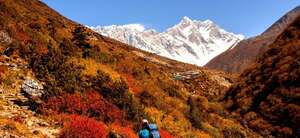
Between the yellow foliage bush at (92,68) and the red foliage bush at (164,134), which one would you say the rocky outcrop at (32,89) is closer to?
the yellow foliage bush at (92,68)

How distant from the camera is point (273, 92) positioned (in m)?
34.8

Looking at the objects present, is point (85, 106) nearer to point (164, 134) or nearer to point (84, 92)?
point (84, 92)

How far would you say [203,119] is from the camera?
27234 millimetres

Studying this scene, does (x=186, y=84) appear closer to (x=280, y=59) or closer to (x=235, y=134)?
(x=280, y=59)

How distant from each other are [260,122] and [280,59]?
9.79m

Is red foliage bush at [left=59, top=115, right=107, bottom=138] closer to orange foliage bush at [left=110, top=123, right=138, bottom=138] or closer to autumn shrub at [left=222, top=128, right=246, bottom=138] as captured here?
orange foliage bush at [left=110, top=123, right=138, bottom=138]

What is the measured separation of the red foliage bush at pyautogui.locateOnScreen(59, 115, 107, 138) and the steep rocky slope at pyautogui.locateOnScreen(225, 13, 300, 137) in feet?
54.6

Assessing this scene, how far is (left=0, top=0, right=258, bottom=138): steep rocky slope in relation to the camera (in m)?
18.1

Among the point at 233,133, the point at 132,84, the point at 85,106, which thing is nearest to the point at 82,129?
the point at 85,106

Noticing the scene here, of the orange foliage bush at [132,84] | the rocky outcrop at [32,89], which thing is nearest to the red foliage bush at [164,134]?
the orange foliage bush at [132,84]

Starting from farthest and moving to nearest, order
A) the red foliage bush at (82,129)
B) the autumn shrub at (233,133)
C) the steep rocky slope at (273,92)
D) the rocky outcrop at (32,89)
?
the steep rocky slope at (273,92) → the autumn shrub at (233,133) → the rocky outcrop at (32,89) → the red foliage bush at (82,129)

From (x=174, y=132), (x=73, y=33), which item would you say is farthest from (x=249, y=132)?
(x=73, y=33)

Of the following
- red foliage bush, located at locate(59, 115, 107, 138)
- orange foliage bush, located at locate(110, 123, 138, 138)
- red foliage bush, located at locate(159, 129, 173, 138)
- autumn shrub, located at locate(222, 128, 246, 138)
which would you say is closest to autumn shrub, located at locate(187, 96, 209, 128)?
autumn shrub, located at locate(222, 128, 246, 138)

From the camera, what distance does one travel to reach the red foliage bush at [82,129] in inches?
636
